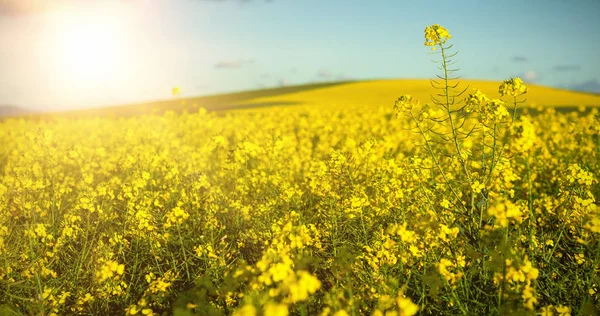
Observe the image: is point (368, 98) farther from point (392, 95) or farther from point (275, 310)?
point (275, 310)

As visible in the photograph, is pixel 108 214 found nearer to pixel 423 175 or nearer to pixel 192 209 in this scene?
pixel 192 209

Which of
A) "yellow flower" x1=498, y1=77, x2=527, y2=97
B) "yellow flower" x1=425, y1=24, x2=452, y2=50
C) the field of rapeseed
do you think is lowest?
the field of rapeseed

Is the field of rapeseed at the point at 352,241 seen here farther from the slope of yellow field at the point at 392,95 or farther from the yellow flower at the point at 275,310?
the slope of yellow field at the point at 392,95

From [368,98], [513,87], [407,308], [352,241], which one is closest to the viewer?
[407,308]

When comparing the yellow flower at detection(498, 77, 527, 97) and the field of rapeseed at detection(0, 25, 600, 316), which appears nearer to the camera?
the field of rapeseed at detection(0, 25, 600, 316)

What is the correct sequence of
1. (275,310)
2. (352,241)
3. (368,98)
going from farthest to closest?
1. (368,98)
2. (352,241)
3. (275,310)

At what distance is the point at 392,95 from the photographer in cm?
3531

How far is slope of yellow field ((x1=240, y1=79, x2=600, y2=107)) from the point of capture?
30.1 meters

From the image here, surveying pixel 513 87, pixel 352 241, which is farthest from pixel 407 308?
pixel 352 241

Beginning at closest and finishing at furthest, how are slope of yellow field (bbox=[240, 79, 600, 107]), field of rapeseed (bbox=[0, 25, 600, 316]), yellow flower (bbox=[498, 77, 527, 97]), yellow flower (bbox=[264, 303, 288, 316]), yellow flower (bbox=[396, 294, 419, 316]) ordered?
yellow flower (bbox=[264, 303, 288, 316]) < yellow flower (bbox=[396, 294, 419, 316]) < field of rapeseed (bbox=[0, 25, 600, 316]) < yellow flower (bbox=[498, 77, 527, 97]) < slope of yellow field (bbox=[240, 79, 600, 107])

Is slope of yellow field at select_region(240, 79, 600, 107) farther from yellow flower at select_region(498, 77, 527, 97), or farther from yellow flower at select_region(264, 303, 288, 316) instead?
yellow flower at select_region(264, 303, 288, 316)

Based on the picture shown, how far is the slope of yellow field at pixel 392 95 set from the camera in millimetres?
30111

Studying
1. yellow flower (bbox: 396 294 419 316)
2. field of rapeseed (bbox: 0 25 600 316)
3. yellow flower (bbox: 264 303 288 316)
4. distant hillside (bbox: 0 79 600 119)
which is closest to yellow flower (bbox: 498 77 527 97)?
field of rapeseed (bbox: 0 25 600 316)

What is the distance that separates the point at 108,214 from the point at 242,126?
1058 centimetres
